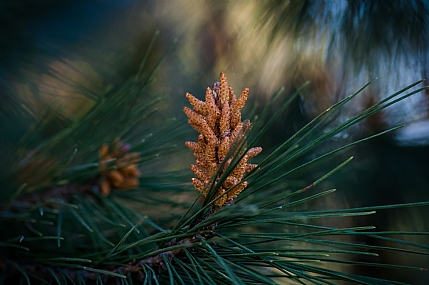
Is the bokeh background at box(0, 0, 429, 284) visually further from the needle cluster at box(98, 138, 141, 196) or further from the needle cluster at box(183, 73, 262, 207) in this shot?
the needle cluster at box(183, 73, 262, 207)

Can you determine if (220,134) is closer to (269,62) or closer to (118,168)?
(118,168)

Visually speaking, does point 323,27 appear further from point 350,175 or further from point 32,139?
point 32,139

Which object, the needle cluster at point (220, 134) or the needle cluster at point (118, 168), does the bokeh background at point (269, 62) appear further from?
the needle cluster at point (220, 134)

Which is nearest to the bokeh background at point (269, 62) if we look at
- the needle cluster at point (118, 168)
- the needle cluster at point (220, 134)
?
the needle cluster at point (118, 168)

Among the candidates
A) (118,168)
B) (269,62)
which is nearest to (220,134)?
(118,168)

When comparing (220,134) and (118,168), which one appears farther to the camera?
(118,168)

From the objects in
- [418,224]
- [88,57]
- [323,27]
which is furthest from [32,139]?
[418,224]
